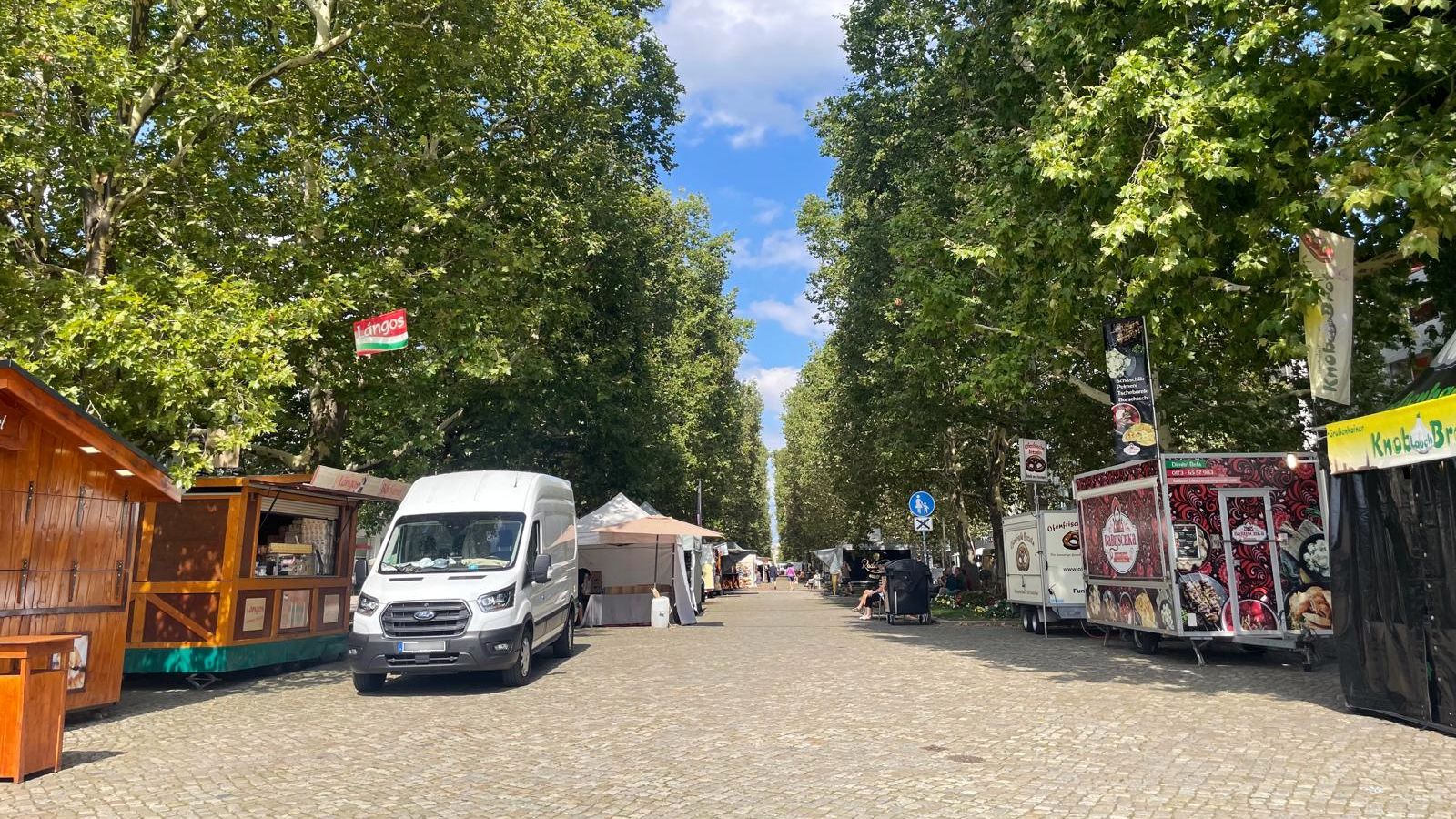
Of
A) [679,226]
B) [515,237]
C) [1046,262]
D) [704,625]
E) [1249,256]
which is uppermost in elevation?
[679,226]

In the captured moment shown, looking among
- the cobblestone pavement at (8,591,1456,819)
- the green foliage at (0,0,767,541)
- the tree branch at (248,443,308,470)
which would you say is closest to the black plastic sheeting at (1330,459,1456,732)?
the cobblestone pavement at (8,591,1456,819)

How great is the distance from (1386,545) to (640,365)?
1969cm

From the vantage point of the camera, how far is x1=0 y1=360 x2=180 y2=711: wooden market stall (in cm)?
871

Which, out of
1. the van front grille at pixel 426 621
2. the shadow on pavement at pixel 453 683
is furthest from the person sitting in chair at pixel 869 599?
the van front grille at pixel 426 621

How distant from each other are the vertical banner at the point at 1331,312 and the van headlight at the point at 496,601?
9586mm

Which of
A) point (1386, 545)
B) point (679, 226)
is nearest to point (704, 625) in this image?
point (1386, 545)

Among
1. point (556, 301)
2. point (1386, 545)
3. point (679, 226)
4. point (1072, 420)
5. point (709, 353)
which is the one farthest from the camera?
point (709, 353)

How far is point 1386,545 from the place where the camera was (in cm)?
853

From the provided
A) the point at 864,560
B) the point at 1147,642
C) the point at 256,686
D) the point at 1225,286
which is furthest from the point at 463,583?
the point at 864,560

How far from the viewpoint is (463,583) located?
11.2m

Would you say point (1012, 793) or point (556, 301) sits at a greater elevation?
point (556, 301)

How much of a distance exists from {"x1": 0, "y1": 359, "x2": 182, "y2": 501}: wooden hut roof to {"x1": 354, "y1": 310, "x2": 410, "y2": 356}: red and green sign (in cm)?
384

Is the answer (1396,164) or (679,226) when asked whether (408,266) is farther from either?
(679,226)

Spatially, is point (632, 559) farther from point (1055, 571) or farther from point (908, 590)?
point (1055, 571)
